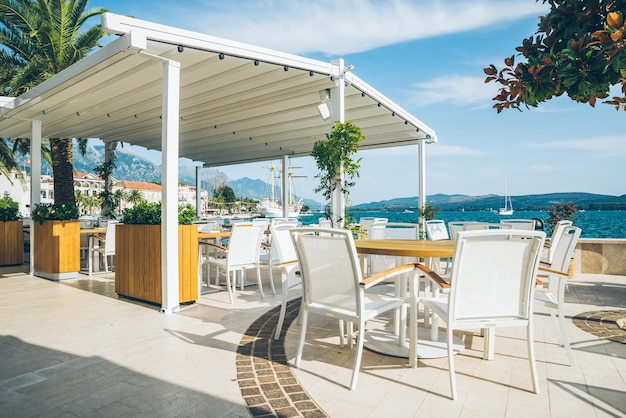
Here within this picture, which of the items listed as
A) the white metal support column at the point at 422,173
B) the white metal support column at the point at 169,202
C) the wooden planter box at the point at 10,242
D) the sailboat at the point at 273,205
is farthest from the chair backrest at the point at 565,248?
the sailboat at the point at 273,205

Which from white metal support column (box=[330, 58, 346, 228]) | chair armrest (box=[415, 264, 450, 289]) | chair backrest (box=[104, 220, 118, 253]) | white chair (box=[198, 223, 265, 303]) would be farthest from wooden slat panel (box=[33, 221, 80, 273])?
chair armrest (box=[415, 264, 450, 289])

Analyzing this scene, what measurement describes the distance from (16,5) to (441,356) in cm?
1080

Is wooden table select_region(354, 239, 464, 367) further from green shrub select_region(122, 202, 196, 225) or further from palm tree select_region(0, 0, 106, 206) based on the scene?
palm tree select_region(0, 0, 106, 206)

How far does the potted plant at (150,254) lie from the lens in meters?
4.41

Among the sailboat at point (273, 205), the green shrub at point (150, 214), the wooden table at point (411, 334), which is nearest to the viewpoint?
the wooden table at point (411, 334)

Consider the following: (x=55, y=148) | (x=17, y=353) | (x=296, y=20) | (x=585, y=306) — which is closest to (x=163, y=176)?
(x=17, y=353)

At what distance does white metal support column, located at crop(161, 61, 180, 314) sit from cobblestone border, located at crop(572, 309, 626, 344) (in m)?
3.96

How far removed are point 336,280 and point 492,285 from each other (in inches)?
35.3

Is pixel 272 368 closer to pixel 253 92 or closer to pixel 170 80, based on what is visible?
pixel 170 80

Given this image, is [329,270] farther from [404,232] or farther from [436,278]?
[404,232]

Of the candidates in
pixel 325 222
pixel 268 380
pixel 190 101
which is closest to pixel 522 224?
pixel 325 222

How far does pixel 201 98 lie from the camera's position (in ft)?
22.2

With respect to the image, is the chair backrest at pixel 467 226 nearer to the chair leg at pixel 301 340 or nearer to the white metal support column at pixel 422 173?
the chair leg at pixel 301 340

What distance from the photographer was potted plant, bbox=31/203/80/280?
634cm
